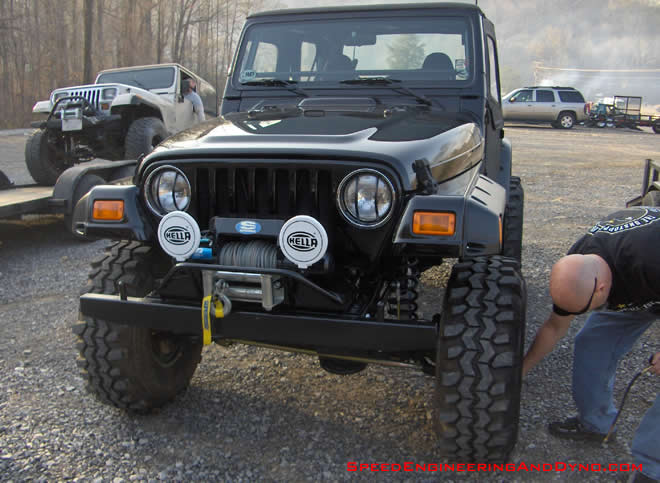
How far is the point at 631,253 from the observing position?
230cm

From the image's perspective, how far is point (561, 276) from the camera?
2.30 meters

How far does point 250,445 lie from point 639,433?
1614 mm

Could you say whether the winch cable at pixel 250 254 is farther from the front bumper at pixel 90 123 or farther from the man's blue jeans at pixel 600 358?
the front bumper at pixel 90 123

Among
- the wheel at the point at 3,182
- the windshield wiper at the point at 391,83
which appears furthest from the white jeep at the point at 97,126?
the windshield wiper at the point at 391,83

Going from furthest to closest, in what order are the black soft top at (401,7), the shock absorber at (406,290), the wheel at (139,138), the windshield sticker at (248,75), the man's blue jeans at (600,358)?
the wheel at (139,138)
the windshield sticker at (248,75)
the black soft top at (401,7)
the man's blue jeans at (600,358)
the shock absorber at (406,290)

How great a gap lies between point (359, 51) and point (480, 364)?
2138mm

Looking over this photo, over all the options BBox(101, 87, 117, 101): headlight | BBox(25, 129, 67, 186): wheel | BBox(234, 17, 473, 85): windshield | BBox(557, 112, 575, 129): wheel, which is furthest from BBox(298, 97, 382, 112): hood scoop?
BBox(557, 112, 575, 129): wheel

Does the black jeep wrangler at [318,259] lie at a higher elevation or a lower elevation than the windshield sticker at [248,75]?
lower

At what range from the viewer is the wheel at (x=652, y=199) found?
15.8 feet

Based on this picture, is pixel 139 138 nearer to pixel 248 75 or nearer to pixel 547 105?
pixel 248 75

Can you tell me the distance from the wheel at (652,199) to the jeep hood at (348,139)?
97.0 inches

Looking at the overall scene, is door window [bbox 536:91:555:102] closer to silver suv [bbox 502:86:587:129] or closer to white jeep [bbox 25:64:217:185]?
silver suv [bbox 502:86:587:129]

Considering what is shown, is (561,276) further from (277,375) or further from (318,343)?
(277,375)

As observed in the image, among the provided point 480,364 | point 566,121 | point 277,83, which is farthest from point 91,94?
point 566,121
